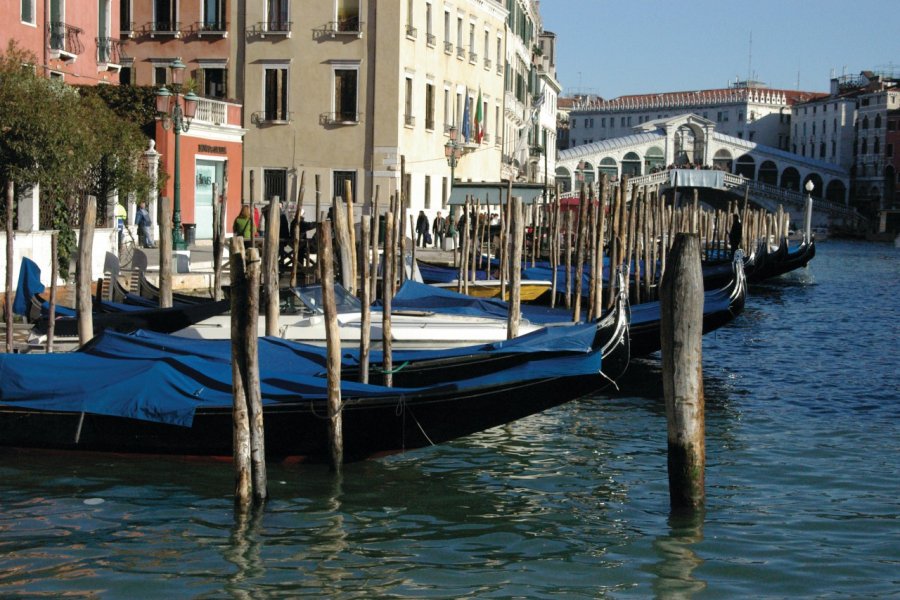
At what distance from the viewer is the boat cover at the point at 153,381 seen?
28.5ft

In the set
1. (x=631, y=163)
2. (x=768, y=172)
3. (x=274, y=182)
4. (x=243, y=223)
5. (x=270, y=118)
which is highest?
(x=631, y=163)

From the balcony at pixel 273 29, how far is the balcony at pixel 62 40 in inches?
303

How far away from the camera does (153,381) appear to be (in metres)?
8.72

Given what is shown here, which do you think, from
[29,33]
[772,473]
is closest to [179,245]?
[29,33]

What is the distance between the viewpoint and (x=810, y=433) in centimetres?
1124

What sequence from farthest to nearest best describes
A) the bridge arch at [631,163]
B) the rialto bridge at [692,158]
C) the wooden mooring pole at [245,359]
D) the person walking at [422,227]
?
the bridge arch at [631,163], the rialto bridge at [692,158], the person walking at [422,227], the wooden mooring pole at [245,359]

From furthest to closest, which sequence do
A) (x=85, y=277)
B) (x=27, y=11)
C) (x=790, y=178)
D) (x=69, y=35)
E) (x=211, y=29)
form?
1. (x=790, y=178)
2. (x=211, y=29)
3. (x=69, y=35)
4. (x=27, y=11)
5. (x=85, y=277)

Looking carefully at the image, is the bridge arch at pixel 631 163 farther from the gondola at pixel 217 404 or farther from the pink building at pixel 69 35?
the gondola at pixel 217 404

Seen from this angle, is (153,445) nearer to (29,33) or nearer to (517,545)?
(517,545)

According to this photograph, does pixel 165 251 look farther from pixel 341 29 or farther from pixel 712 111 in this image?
pixel 712 111

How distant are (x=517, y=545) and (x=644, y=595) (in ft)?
3.13

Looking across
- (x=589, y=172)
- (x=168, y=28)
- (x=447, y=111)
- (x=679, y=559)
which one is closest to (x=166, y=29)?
(x=168, y=28)

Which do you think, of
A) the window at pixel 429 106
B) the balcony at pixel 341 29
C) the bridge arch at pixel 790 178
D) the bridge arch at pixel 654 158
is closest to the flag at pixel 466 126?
the window at pixel 429 106

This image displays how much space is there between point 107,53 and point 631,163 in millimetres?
52589
